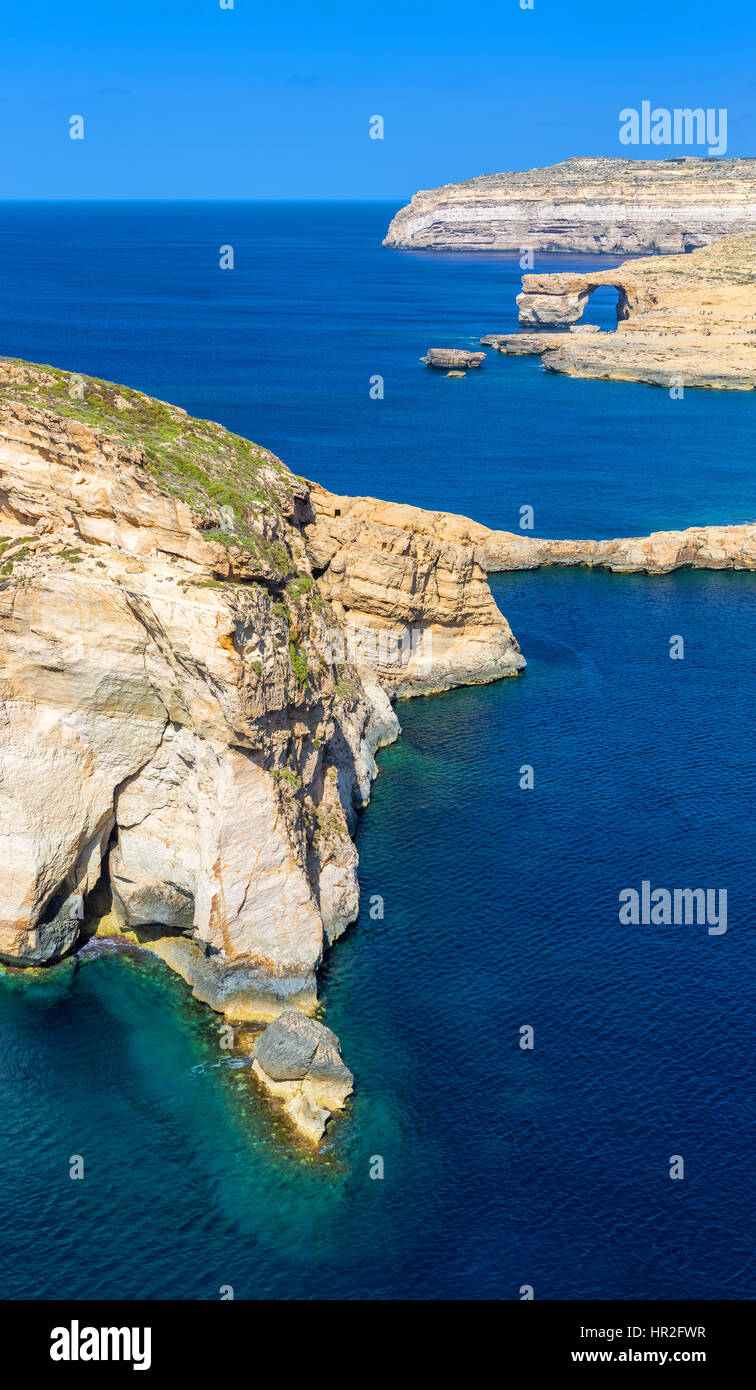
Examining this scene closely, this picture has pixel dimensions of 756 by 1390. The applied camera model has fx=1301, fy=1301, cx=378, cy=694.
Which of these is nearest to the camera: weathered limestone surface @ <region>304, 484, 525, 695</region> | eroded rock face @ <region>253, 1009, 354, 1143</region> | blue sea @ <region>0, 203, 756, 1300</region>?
blue sea @ <region>0, 203, 756, 1300</region>

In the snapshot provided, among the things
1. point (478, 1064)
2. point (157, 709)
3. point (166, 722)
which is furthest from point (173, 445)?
point (478, 1064)

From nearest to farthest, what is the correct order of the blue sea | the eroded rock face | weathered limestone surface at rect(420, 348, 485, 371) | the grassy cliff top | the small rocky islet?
1. the blue sea
2. the eroded rock face
3. the small rocky islet
4. the grassy cliff top
5. weathered limestone surface at rect(420, 348, 485, 371)

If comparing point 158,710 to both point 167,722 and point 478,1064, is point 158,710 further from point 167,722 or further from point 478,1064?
point 478,1064

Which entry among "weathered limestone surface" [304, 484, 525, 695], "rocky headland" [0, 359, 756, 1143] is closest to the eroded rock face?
"rocky headland" [0, 359, 756, 1143]

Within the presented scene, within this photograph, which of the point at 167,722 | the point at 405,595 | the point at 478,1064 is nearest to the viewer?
the point at 478,1064

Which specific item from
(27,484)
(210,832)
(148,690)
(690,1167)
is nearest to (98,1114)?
(210,832)

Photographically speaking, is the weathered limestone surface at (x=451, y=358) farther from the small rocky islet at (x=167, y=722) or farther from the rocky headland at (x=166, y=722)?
the rocky headland at (x=166, y=722)

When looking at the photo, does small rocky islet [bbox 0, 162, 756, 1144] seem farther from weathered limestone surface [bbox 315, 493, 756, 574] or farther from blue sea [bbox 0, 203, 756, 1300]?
weathered limestone surface [bbox 315, 493, 756, 574]
